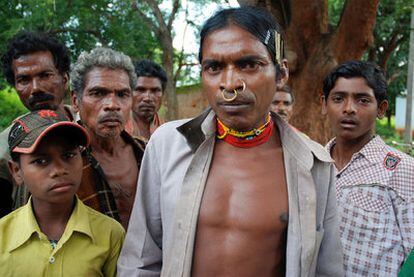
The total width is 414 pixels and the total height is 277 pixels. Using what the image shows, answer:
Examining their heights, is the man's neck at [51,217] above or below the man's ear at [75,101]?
below

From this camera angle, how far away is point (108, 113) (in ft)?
8.81

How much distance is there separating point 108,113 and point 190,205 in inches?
41.7

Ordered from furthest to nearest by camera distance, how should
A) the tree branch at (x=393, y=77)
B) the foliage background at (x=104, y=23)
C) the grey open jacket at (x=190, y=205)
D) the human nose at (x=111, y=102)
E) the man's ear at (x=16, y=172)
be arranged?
the tree branch at (x=393, y=77), the foliage background at (x=104, y=23), the human nose at (x=111, y=102), the man's ear at (x=16, y=172), the grey open jacket at (x=190, y=205)

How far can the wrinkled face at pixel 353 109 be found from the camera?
9.12 feet

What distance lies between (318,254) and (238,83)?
848 millimetres

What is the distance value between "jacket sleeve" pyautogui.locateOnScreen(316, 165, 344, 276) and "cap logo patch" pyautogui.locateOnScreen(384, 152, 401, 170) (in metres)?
0.69

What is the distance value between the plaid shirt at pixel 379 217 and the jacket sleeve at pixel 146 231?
112cm

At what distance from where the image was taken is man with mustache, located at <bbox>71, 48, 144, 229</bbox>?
2674 millimetres

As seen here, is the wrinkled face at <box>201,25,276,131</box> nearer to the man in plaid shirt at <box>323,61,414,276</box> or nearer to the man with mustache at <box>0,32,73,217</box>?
the man in plaid shirt at <box>323,61,414,276</box>

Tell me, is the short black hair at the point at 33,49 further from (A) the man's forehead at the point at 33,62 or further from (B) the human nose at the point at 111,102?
(B) the human nose at the point at 111,102

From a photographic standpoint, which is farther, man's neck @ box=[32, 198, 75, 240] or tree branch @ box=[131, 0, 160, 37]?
tree branch @ box=[131, 0, 160, 37]

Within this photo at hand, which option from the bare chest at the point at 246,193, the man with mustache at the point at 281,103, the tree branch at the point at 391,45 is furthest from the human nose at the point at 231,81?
the tree branch at the point at 391,45

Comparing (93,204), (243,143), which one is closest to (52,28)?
(93,204)

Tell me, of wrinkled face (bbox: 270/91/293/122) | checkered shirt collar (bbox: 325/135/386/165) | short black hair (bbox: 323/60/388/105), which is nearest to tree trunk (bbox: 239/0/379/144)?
wrinkled face (bbox: 270/91/293/122)
